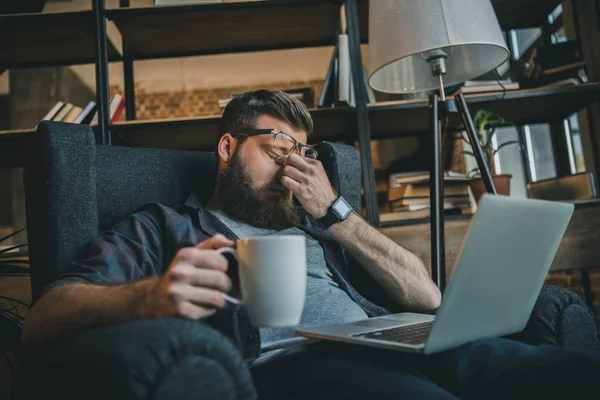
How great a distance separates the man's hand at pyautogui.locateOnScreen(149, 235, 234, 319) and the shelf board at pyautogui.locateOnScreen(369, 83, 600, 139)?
1663mm

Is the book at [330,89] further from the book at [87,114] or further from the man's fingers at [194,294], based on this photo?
the man's fingers at [194,294]

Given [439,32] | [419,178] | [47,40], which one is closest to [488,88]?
[419,178]

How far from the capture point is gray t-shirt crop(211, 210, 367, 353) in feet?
3.76

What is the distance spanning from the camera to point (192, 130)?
2.37 meters

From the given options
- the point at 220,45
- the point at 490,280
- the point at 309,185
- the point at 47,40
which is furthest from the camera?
the point at 220,45

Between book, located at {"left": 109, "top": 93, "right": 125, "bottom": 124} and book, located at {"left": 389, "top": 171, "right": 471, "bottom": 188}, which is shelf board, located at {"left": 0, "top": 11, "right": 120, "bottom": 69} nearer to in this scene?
book, located at {"left": 109, "top": 93, "right": 125, "bottom": 124}

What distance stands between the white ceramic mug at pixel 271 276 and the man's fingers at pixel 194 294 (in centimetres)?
2

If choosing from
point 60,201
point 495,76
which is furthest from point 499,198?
point 495,76

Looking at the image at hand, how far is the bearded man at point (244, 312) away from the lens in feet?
2.11

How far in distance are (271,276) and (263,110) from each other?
37.6 inches

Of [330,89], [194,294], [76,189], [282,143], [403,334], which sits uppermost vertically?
[330,89]

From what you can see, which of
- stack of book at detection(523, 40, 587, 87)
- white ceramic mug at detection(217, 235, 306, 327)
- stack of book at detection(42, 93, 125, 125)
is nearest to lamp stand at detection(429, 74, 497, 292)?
white ceramic mug at detection(217, 235, 306, 327)

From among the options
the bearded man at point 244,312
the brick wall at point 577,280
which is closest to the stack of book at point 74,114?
the bearded man at point 244,312

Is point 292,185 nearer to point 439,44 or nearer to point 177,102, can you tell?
point 439,44
